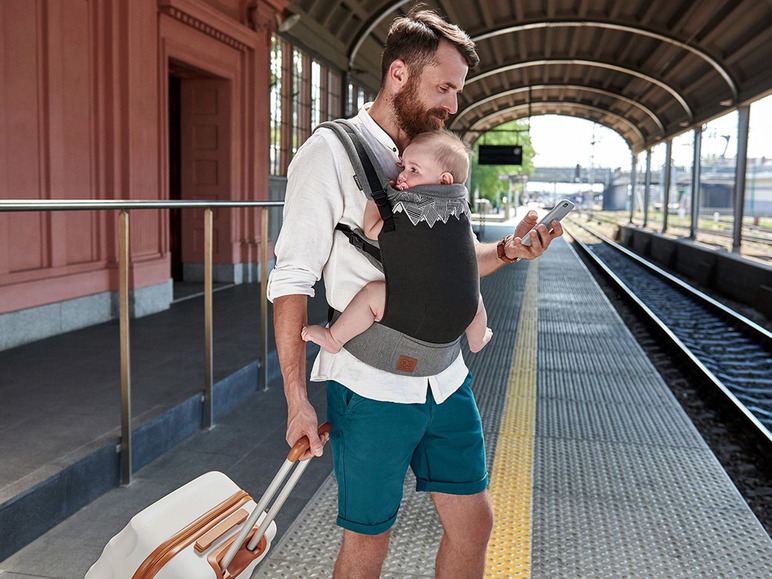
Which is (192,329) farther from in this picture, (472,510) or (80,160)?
(472,510)

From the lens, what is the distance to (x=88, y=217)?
6.52 meters

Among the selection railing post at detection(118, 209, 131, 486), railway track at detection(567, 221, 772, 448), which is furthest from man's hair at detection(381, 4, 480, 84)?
railway track at detection(567, 221, 772, 448)

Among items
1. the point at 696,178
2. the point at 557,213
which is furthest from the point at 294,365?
the point at 696,178

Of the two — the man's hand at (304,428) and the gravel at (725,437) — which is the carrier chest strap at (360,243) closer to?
the man's hand at (304,428)

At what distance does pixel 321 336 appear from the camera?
1.83 metres

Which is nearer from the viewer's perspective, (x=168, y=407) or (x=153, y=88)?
(x=168, y=407)

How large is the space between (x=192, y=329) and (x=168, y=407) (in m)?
2.45

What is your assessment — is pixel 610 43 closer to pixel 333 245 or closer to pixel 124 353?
pixel 124 353

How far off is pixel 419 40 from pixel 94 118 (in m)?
5.41

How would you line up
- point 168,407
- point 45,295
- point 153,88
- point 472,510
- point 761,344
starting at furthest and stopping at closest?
point 761,344, point 153,88, point 45,295, point 168,407, point 472,510

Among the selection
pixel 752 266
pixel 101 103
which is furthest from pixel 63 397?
pixel 752 266

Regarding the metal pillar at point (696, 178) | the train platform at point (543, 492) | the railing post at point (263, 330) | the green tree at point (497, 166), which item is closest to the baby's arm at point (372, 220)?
the train platform at point (543, 492)

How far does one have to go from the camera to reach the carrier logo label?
1829mm

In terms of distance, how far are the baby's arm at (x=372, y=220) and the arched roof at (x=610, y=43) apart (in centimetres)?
1054
